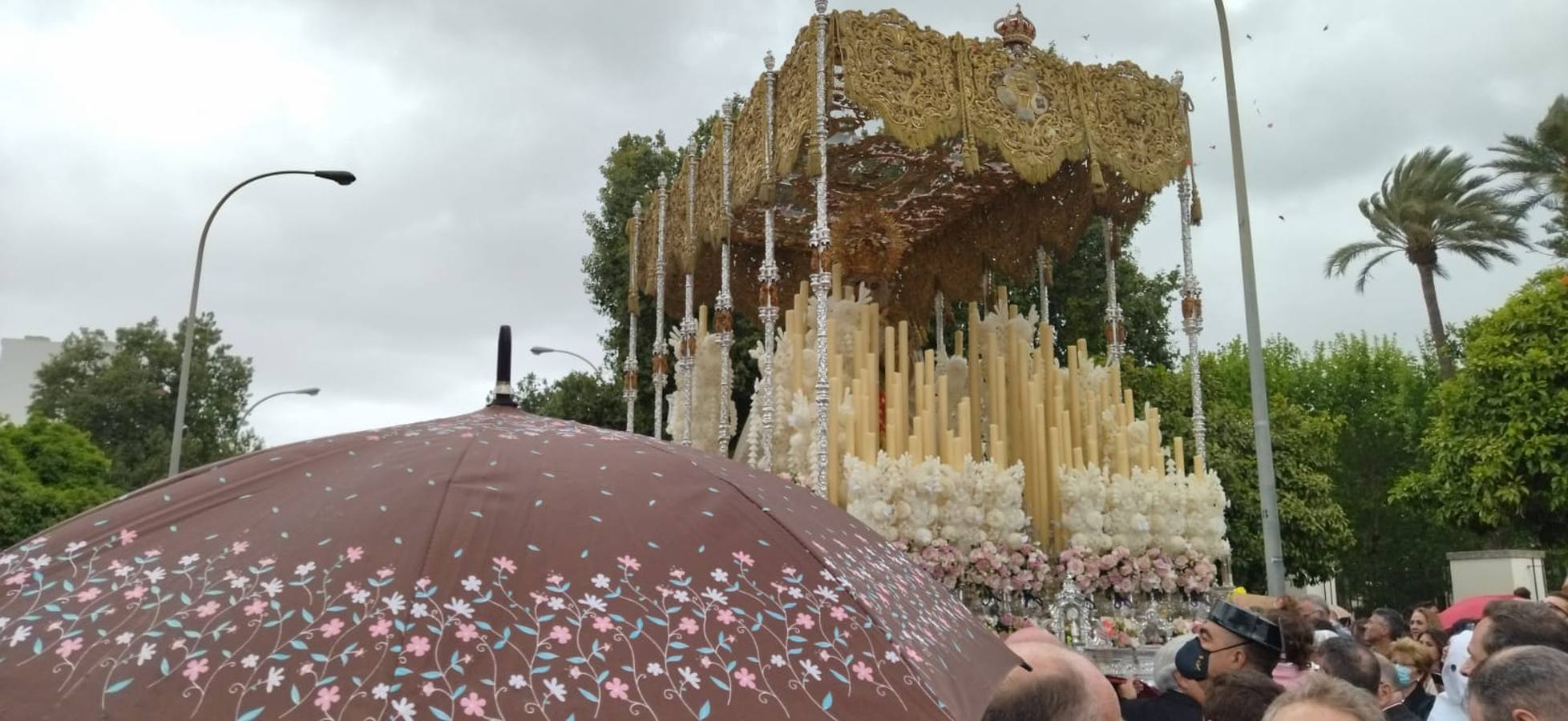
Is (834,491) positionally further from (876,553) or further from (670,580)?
(670,580)

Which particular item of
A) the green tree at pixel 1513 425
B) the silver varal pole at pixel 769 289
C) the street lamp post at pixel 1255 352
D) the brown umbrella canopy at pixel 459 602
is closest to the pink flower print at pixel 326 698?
the brown umbrella canopy at pixel 459 602

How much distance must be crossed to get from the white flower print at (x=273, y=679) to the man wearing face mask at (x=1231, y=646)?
3.02m

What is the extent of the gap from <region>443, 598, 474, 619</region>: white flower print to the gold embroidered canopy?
743cm

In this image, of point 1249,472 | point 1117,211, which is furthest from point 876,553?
point 1249,472

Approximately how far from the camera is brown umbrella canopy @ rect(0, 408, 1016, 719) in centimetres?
205

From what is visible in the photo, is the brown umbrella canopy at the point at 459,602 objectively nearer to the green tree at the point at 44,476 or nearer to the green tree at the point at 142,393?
the green tree at the point at 44,476

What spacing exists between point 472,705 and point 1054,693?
1.14 m

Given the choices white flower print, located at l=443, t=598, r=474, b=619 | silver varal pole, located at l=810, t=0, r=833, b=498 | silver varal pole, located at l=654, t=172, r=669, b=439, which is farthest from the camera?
silver varal pole, located at l=654, t=172, r=669, b=439

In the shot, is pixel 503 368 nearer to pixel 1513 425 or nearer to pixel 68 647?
pixel 68 647

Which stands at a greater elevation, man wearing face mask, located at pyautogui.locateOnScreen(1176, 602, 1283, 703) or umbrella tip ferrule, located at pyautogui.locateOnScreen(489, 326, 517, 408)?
umbrella tip ferrule, located at pyautogui.locateOnScreen(489, 326, 517, 408)

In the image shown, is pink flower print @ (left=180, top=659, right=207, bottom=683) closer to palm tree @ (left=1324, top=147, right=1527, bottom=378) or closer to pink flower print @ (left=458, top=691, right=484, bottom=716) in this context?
pink flower print @ (left=458, top=691, right=484, bottom=716)

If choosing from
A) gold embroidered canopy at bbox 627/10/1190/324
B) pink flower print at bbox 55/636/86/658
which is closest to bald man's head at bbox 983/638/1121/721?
pink flower print at bbox 55/636/86/658

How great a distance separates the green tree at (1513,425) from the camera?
20.5 meters

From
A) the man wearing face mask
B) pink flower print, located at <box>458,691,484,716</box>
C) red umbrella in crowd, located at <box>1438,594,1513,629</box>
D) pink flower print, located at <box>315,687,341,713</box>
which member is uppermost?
pink flower print, located at <box>315,687,341,713</box>
